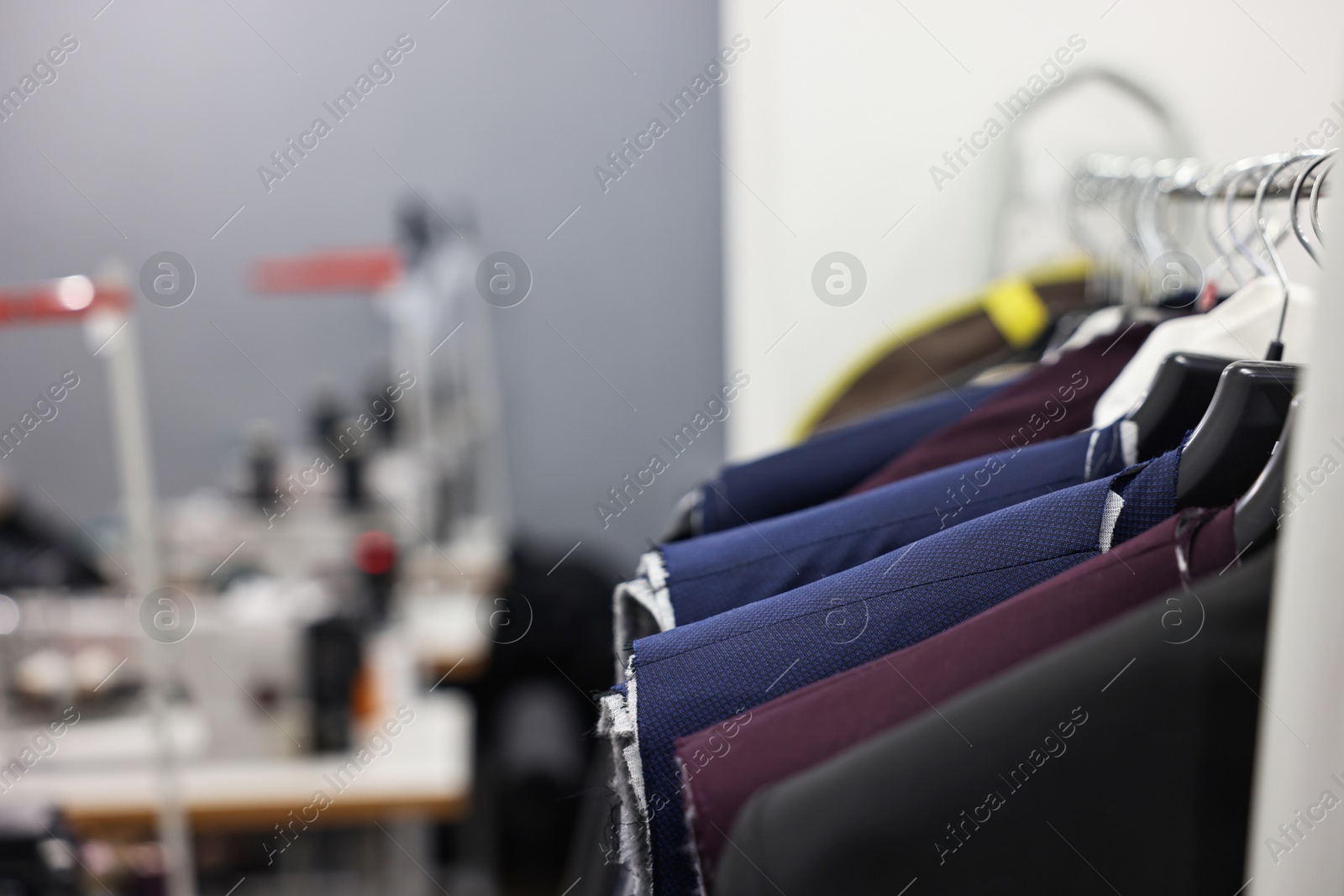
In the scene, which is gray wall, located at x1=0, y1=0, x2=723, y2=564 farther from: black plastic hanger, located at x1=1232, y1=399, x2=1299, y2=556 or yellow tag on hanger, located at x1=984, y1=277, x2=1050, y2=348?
black plastic hanger, located at x1=1232, y1=399, x2=1299, y2=556

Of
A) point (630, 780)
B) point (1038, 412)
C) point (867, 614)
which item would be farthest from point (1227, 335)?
point (630, 780)

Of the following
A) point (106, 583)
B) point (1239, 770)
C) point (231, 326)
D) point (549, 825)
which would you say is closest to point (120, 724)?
point (106, 583)

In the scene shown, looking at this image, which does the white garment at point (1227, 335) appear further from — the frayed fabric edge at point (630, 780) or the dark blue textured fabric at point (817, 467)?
the frayed fabric edge at point (630, 780)

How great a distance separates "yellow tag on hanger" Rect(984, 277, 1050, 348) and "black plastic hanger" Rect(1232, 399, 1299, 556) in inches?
23.7

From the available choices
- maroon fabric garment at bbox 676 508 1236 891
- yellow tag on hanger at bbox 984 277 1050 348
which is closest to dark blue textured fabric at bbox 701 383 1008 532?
yellow tag on hanger at bbox 984 277 1050 348

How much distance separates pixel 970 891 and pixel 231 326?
2384mm

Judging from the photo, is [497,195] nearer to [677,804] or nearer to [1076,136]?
[1076,136]

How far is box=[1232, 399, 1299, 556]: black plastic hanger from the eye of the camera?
33cm

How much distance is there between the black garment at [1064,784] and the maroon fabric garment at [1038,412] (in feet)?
1.08

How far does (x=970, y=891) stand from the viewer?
12.6 inches

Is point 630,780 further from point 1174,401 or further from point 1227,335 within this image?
point 1227,335

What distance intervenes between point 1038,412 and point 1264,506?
0.32 metres

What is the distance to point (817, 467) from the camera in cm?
71

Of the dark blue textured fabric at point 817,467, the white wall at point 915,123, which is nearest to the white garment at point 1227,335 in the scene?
the dark blue textured fabric at point 817,467
